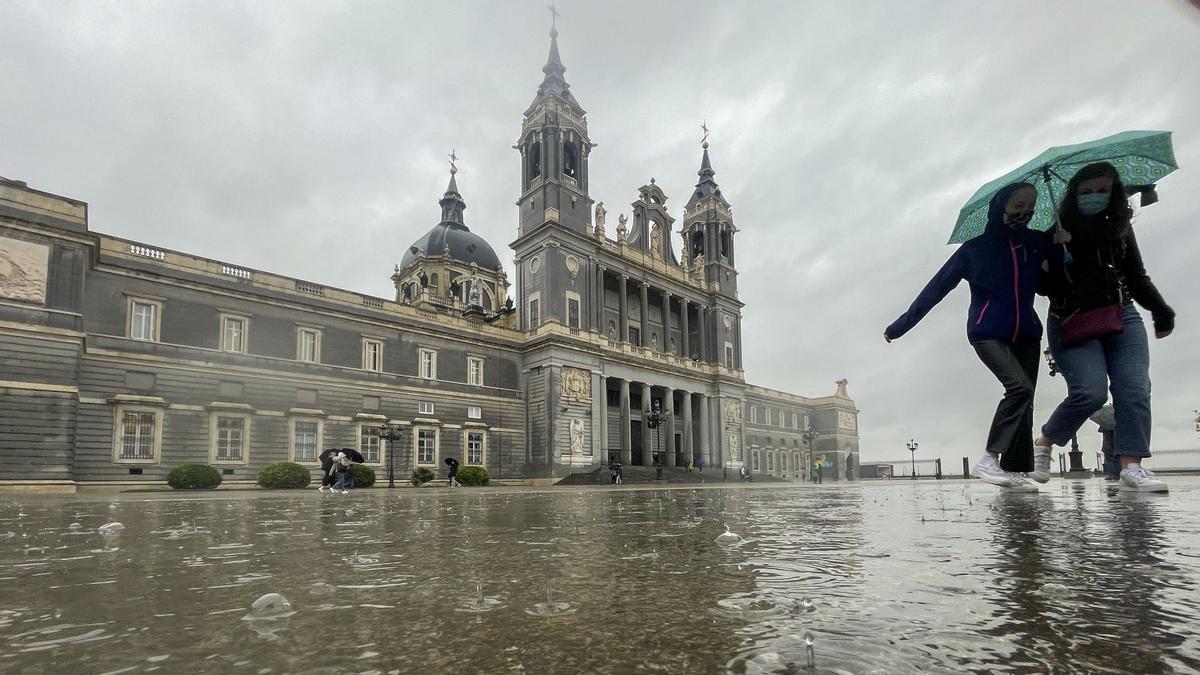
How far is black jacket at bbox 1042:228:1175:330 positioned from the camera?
507cm

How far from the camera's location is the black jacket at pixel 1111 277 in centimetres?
507

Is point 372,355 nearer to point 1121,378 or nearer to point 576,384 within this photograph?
point 576,384

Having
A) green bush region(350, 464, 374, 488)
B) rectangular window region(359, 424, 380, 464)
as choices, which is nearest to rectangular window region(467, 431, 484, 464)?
rectangular window region(359, 424, 380, 464)

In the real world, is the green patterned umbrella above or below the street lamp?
above

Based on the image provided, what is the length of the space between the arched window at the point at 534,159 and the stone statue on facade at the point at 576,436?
1517 cm

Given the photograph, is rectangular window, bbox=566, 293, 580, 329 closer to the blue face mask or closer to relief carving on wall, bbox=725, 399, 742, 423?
relief carving on wall, bbox=725, 399, 742, 423

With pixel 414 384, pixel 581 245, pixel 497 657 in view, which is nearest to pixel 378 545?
pixel 497 657

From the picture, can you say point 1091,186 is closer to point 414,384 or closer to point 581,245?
point 414,384

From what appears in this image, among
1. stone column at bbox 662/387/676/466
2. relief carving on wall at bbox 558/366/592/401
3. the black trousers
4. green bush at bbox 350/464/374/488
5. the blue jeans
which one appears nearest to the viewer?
the blue jeans

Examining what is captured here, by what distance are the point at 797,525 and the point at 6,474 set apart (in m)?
22.5

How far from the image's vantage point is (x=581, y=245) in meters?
Result: 37.5

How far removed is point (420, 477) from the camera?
2784 cm

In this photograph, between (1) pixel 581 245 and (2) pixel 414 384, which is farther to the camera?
(1) pixel 581 245

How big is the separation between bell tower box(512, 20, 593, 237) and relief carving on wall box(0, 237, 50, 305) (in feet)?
72.7
